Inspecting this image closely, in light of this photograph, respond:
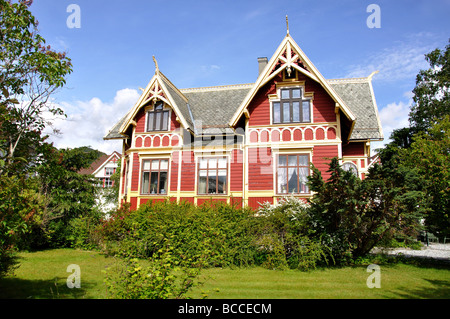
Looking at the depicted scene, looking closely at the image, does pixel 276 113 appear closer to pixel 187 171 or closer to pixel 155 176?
pixel 187 171

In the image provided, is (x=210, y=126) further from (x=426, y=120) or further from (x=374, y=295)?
(x=426, y=120)

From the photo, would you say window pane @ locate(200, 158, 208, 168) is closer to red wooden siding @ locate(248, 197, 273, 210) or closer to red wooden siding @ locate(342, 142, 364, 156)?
red wooden siding @ locate(248, 197, 273, 210)

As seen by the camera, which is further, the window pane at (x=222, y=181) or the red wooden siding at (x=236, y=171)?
the window pane at (x=222, y=181)

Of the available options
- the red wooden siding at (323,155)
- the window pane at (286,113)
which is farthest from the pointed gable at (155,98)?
the red wooden siding at (323,155)

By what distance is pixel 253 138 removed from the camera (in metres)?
16.0

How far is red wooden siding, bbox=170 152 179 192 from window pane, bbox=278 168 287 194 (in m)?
5.58

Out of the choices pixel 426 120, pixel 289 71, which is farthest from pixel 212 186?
pixel 426 120

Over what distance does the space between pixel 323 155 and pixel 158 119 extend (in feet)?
30.1

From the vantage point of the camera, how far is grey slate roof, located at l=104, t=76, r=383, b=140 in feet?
56.3

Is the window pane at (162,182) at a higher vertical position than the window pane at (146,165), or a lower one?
lower

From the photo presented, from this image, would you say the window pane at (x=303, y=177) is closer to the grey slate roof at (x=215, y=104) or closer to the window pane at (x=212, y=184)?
the window pane at (x=212, y=184)

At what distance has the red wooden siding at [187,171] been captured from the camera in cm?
1698

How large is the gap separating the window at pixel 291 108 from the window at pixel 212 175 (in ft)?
12.4

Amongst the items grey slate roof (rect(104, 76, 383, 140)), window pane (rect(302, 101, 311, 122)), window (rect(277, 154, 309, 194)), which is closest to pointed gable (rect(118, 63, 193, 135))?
grey slate roof (rect(104, 76, 383, 140))
